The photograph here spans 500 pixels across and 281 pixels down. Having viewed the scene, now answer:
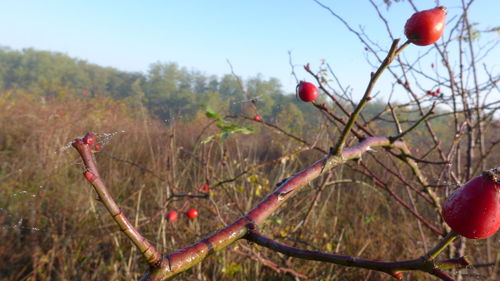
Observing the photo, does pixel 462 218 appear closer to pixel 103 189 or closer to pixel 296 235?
pixel 103 189

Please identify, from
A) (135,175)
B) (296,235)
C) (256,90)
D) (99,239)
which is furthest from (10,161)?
(296,235)

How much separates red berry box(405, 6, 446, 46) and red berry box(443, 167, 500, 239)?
0.21 meters

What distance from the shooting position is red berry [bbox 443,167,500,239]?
297 mm

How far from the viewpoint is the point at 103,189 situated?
0.89 ft

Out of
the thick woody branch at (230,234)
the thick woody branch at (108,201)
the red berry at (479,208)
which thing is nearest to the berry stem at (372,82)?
the thick woody branch at (230,234)

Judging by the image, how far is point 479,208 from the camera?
298mm

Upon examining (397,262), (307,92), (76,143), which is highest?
(307,92)

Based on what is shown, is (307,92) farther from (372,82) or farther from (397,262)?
(397,262)

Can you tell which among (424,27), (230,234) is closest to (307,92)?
(424,27)

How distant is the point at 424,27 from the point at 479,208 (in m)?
0.25

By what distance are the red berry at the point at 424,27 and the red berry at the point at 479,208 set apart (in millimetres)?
207

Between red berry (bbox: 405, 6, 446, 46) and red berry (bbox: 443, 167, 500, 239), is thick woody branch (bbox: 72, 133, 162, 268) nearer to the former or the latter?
red berry (bbox: 443, 167, 500, 239)

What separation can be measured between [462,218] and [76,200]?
274cm

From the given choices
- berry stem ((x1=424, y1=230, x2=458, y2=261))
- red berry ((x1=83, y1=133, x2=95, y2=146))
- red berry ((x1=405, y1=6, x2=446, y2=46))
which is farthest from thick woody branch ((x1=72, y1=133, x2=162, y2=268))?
red berry ((x1=405, y1=6, x2=446, y2=46))
